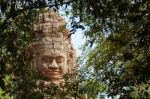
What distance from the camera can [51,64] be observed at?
28.4 ft

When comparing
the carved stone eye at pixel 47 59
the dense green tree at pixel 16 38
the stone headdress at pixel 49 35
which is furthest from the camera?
the carved stone eye at pixel 47 59

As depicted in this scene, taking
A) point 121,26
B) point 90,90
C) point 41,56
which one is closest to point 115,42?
point 121,26

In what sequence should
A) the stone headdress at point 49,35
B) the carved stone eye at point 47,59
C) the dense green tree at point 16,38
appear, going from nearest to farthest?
the dense green tree at point 16,38
the stone headdress at point 49,35
the carved stone eye at point 47,59

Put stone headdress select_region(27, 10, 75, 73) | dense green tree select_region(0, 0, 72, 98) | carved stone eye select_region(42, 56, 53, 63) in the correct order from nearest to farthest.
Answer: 1. dense green tree select_region(0, 0, 72, 98)
2. stone headdress select_region(27, 10, 75, 73)
3. carved stone eye select_region(42, 56, 53, 63)

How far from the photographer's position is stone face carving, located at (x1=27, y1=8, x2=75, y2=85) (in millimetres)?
8555

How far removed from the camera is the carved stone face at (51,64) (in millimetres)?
8570

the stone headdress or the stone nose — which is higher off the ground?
the stone headdress

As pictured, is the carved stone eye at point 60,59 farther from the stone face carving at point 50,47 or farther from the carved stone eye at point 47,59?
the carved stone eye at point 47,59

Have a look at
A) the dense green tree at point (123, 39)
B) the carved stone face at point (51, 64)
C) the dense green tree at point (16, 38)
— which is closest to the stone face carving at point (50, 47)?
the carved stone face at point (51, 64)

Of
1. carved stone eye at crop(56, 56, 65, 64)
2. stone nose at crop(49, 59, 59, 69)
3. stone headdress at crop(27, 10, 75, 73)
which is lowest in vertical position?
stone nose at crop(49, 59, 59, 69)

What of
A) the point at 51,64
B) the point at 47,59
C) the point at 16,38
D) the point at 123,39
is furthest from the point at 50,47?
the point at 16,38

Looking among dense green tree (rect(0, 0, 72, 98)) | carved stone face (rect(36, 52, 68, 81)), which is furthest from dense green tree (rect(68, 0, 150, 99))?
carved stone face (rect(36, 52, 68, 81))

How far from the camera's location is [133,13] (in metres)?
5.83

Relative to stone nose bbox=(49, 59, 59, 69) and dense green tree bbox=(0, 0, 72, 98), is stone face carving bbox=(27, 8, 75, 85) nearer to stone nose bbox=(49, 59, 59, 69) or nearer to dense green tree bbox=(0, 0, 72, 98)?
stone nose bbox=(49, 59, 59, 69)
